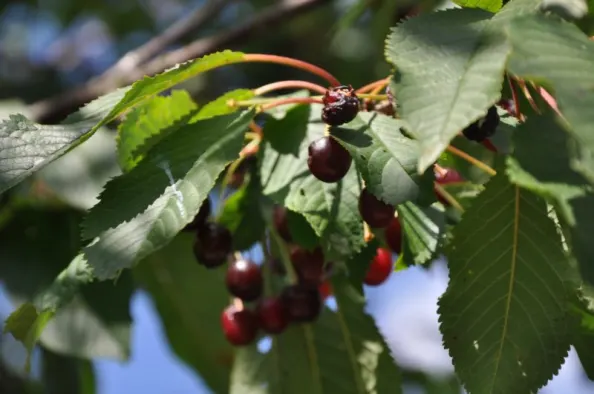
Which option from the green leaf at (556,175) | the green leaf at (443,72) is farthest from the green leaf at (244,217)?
the green leaf at (556,175)

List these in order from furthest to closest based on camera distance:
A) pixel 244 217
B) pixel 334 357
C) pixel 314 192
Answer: pixel 334 357 → pixel 244 217 → pixel 314 192

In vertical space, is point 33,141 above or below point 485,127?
above

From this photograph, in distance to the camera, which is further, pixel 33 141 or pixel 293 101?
pixel 293 101

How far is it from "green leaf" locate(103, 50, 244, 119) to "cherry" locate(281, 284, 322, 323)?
417 millimetres

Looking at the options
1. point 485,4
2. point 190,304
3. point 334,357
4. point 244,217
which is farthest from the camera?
point 190,304

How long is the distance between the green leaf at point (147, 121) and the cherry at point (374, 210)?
255 millimetres

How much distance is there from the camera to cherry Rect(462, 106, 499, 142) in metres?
0.97

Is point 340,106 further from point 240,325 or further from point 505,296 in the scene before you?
point 240,325

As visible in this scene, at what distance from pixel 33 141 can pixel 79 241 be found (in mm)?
764

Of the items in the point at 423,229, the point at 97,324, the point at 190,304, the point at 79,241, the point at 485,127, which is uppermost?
the point at 485,127

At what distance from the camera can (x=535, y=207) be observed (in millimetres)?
1005

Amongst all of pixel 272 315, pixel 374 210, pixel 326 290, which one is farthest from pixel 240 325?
pixel 374 210

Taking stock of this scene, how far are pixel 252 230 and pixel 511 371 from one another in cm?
45

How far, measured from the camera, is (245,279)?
1.36 metres
